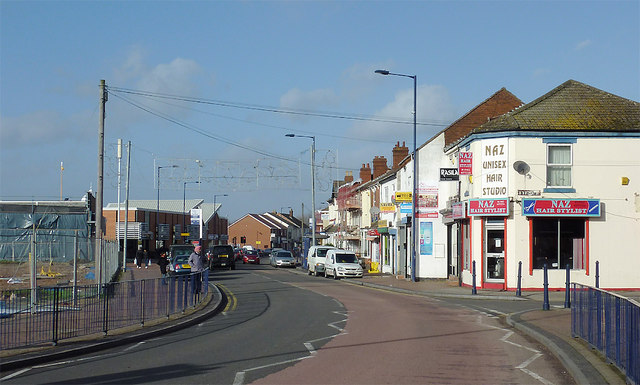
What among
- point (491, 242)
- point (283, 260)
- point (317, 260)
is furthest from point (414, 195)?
point (283, 260)

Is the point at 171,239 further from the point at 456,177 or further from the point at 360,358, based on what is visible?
the point at 360,358

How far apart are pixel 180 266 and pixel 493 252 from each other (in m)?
17.6

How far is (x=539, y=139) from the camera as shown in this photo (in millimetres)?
29094

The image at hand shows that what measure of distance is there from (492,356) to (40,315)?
814 centimetres

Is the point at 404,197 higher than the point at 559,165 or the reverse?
the reverse

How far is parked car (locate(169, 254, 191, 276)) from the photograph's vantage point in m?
38.0

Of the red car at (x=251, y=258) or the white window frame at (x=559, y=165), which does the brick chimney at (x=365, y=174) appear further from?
the white window frame at (x=559, y=165)

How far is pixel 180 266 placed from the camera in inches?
1534

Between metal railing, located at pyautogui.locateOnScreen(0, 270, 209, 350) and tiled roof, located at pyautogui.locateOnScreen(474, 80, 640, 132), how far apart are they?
57.3 feet

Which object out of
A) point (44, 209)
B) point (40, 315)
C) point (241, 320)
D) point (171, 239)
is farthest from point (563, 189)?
point (171, 239)

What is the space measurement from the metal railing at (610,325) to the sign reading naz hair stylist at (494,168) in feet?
50.6

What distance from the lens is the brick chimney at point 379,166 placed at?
194ft

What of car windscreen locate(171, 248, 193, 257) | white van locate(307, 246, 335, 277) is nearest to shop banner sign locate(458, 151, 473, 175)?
white van locate(307, 246, 335, 277)

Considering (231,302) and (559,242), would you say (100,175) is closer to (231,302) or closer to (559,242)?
(231,302)
